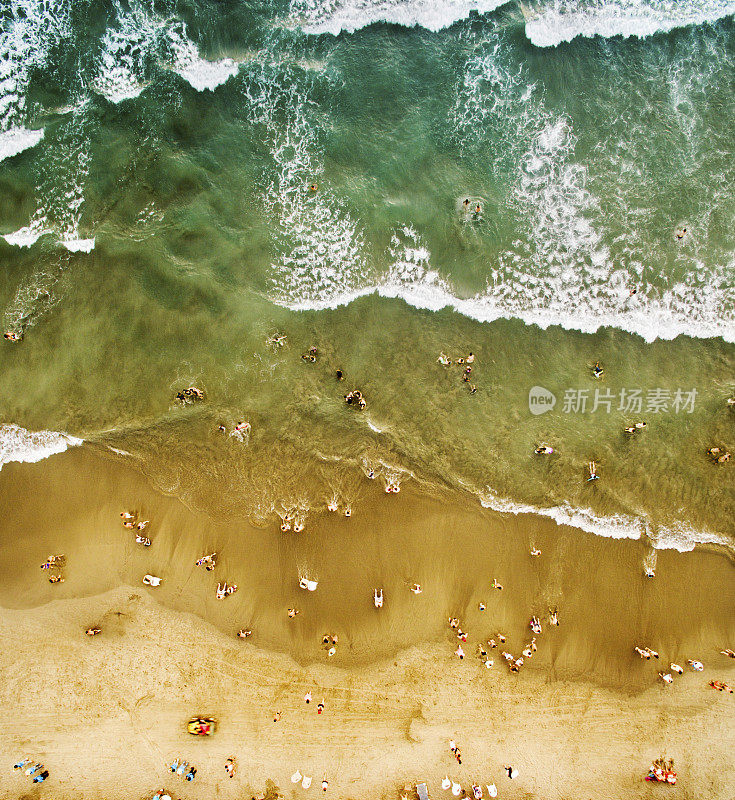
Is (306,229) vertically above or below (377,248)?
above

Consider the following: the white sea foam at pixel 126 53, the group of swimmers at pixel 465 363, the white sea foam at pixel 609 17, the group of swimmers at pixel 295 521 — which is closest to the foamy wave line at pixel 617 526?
the group of swimmers at pixel 465 363

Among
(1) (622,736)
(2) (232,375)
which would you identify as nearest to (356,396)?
(2) (232,375)

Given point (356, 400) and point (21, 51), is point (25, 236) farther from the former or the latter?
point (356, 400)

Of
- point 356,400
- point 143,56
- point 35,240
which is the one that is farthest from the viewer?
point 143,56

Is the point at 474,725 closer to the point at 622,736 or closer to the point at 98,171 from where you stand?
the point at 622,736

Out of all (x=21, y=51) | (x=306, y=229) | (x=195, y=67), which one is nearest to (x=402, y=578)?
(x=306, y=229)

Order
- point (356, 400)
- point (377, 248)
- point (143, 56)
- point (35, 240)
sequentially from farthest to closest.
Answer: point (143, 56) → point (35, 240) → point (377, 248) → point (356, 400)

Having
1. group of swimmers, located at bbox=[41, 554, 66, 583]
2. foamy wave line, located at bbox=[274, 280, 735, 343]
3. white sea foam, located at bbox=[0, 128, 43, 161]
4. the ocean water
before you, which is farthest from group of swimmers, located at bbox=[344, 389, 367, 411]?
white sea foam, located at bbox=[0, 128, 43, 161]

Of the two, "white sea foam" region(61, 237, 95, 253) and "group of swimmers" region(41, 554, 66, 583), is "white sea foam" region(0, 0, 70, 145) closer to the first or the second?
"white sea foam" region(61, 237, 95, 253)
